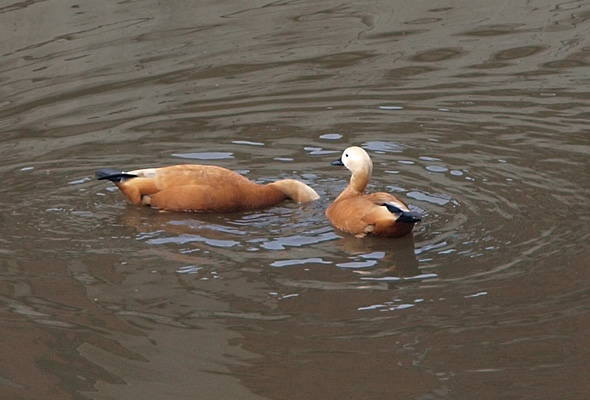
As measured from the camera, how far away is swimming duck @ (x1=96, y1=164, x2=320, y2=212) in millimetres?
7750

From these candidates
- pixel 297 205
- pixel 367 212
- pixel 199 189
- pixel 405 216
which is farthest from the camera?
pixel 297 205

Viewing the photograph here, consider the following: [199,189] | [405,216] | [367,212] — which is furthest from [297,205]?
[405,216]

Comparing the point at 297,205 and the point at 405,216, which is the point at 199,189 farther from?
the point at 405,216

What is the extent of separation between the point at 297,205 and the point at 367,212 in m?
0.95

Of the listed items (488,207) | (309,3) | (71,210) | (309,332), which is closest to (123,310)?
(309,332)

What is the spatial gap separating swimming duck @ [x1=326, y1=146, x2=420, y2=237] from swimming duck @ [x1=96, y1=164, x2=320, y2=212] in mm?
465

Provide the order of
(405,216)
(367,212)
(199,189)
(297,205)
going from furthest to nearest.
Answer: (297,205)
(199,189)
(367,212)
(405,216)

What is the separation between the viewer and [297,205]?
794 centimetres

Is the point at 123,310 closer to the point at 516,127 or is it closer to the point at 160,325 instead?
the point at 160,325

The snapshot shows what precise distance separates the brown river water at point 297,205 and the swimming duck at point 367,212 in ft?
0.38

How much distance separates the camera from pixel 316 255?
6809 mm

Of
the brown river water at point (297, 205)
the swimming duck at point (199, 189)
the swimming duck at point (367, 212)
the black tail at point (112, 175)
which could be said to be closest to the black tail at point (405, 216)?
the swimming duck at point (367, 212)

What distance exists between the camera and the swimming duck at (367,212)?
6.98 meters

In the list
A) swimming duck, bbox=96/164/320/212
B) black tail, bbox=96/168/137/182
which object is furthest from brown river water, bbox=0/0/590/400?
black tail, bbox=96/168/137/182
